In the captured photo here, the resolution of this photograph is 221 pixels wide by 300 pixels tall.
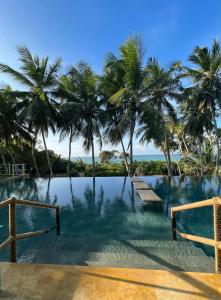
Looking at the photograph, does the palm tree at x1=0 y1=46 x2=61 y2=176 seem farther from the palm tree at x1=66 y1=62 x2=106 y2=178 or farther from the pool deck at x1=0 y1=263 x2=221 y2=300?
the pool deck at x1=0 y1=263 x2=221 y2=300

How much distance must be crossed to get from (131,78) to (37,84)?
6.05 m

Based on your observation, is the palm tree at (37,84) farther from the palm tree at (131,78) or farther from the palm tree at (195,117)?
the palm tree at (195,117)

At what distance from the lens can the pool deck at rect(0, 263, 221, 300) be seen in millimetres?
1771

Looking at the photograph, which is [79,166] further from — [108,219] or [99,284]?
[99,284]

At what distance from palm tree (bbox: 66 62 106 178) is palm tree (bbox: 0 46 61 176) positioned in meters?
1.46

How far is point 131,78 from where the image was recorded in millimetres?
12867

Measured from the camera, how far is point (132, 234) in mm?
4645

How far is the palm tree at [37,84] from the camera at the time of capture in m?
14.3

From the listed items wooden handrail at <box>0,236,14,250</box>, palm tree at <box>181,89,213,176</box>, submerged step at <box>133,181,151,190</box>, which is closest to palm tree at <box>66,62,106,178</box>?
palm tree at <box>181,89,213,176</box>

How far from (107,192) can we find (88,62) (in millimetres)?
9877

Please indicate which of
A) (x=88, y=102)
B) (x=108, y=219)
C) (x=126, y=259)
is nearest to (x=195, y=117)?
(x=88, y=102)

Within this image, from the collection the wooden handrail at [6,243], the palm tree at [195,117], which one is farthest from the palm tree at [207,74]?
the wooden handrail at [6,243]

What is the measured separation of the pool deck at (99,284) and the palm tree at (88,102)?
1299cm

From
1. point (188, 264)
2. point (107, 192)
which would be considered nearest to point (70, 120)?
point (107, 192)
